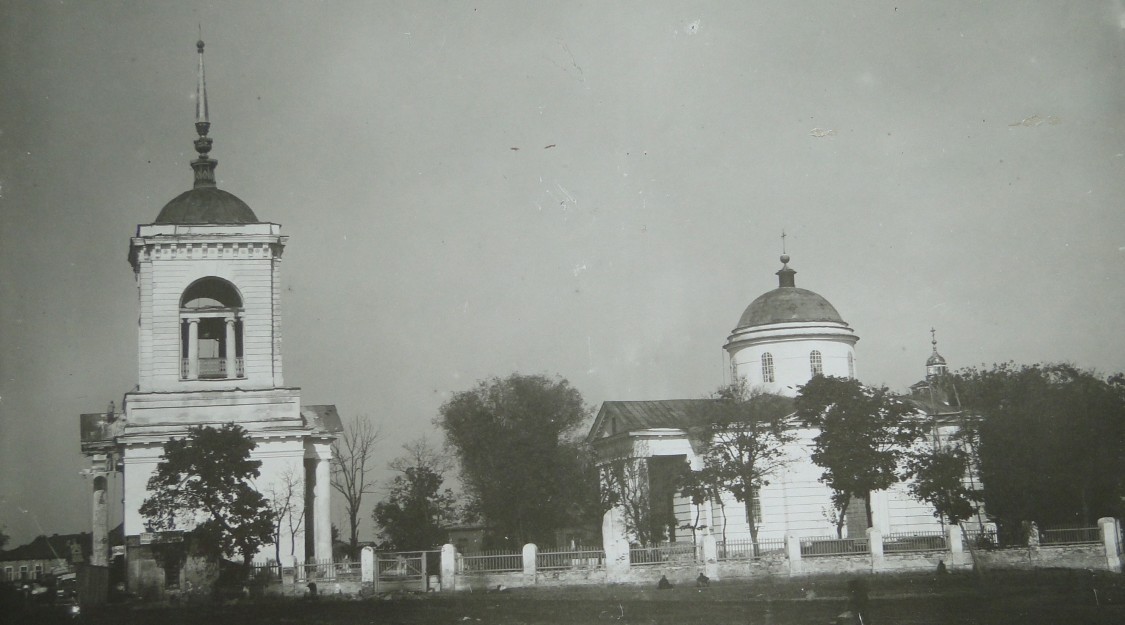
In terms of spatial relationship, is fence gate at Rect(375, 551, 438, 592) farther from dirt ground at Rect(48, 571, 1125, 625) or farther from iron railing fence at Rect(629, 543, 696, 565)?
iron railing fence at Rect(629, 543, 696, 565)

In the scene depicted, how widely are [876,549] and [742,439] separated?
27.8ft

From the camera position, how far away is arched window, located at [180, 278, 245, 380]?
40188 millimetres

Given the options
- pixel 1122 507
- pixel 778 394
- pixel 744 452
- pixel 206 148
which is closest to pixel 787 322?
pixel 778 394

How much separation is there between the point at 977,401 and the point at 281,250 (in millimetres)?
23774

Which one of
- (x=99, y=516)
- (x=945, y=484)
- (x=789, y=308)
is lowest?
(x=945, y=484)

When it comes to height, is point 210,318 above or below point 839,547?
above

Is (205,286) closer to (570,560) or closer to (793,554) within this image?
(570,560)

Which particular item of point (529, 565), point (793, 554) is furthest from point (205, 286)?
point (793, 554)

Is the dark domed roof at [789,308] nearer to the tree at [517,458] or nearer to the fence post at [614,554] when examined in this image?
the tree at [517,458]

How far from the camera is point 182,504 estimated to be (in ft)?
112

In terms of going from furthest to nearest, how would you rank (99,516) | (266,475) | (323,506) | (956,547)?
1. (99,516)
2. (323,506)
3. (266,475)
4. (956,547)

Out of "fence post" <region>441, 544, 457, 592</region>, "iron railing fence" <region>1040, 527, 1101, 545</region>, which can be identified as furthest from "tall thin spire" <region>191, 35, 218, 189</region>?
"iron railing fence" <region>1040, 527, 1101, 545</region>

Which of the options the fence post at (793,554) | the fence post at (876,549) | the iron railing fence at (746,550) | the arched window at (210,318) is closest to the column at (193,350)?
the arched window at (210,318)

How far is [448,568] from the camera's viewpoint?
34.1 m
